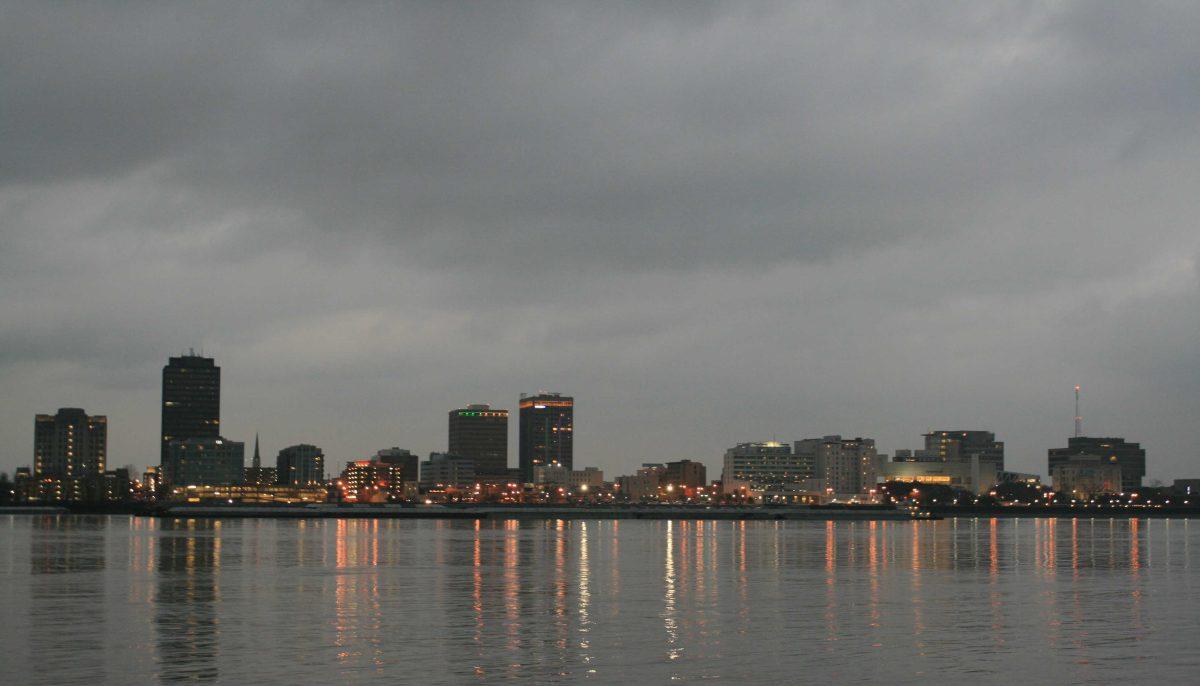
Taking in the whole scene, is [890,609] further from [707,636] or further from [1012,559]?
[1012,559]

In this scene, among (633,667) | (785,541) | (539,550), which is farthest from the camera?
(785,541)

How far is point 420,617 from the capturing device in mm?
45344

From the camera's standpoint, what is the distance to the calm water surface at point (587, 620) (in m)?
33.7

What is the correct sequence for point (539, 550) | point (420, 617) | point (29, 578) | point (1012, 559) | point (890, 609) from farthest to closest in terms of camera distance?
point (539, 550) < point (1012, 559) < point (29, 578) < point (890, 609) < point (420, 617)

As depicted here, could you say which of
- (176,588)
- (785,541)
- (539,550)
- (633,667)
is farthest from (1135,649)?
(785,541)

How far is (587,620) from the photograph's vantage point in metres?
44.8

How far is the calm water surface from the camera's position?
33.7 metres

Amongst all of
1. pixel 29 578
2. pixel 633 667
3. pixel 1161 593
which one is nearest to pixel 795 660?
pixel 633 667

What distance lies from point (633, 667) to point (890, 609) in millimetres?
18593

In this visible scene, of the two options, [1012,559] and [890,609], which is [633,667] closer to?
[890,609]

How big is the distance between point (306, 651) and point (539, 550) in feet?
206

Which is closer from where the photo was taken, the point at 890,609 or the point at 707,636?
the point at 707,636

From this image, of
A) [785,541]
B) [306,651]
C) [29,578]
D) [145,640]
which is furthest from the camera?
[785,541]

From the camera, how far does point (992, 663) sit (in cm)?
3531
